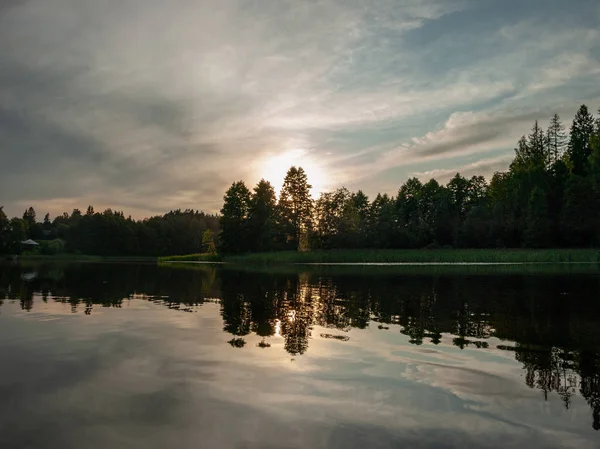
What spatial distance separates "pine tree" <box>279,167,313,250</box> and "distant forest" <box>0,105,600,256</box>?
0.27 metres

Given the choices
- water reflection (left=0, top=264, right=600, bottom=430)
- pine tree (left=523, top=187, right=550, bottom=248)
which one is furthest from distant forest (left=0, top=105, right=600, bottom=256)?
water reflection (left=0, top=264, right=600, bottom=430)

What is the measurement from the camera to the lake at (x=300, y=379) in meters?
7.25

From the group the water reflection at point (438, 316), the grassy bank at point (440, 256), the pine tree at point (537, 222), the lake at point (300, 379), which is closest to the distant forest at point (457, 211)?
the pine tree at point (537, 222)

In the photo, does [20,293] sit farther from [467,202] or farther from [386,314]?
[467,202]

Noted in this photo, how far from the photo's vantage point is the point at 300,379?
1028 centimetres

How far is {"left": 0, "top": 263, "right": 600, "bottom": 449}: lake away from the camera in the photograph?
725 cm

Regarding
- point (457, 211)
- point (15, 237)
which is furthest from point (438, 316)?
point (15, 237)

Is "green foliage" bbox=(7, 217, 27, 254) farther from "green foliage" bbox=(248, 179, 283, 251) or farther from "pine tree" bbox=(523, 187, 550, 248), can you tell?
"pine tree" bbox=(523, 187, 550, 248)

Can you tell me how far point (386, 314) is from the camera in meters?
21.0

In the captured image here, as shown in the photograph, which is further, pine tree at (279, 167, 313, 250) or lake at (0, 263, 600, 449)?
pine tree at (279, 167, 313, 250)

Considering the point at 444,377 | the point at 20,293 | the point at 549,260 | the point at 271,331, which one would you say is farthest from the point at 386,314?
the point at 549,260

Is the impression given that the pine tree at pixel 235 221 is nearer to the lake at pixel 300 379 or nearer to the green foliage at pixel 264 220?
the green foliage at pixel 264 220

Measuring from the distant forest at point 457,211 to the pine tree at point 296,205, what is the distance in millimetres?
269

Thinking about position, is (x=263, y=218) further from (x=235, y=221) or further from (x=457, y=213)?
(x=457, y=213)
